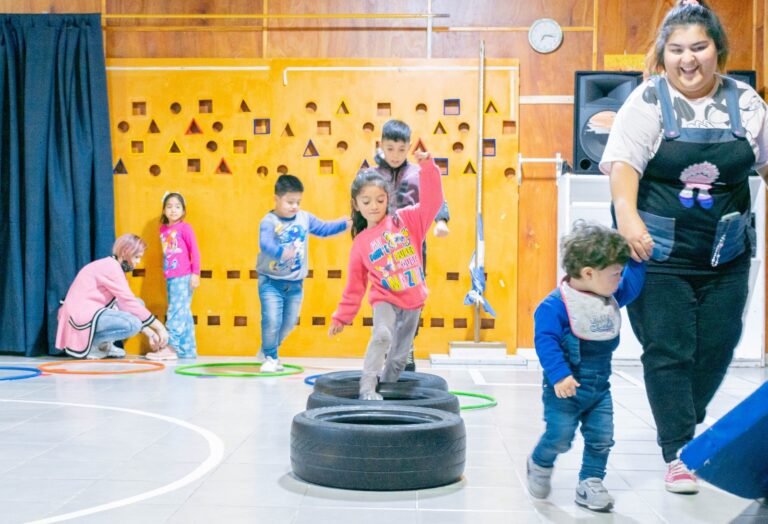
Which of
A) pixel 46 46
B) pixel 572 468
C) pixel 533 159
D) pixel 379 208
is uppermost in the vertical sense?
pixel 46 46

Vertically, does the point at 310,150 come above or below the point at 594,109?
below

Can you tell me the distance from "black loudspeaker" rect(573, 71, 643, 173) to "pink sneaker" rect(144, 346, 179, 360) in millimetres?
3305

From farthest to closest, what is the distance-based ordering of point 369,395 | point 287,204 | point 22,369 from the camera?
point 287,204, point 22,369, point 369,395

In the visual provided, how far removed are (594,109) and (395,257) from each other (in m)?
3.16

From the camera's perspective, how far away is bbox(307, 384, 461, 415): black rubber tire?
3.36 meters

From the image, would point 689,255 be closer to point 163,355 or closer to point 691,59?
point 691,59

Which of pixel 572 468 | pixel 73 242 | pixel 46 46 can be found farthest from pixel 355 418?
pixel 46 46

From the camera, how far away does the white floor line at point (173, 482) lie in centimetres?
245

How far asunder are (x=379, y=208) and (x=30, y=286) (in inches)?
160

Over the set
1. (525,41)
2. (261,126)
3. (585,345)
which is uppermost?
(525,41)

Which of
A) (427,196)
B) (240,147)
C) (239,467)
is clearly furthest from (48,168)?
(239,467)

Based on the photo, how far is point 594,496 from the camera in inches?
101

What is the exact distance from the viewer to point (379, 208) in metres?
3.80

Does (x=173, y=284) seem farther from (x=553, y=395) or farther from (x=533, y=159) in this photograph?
(x=553, y=395)
